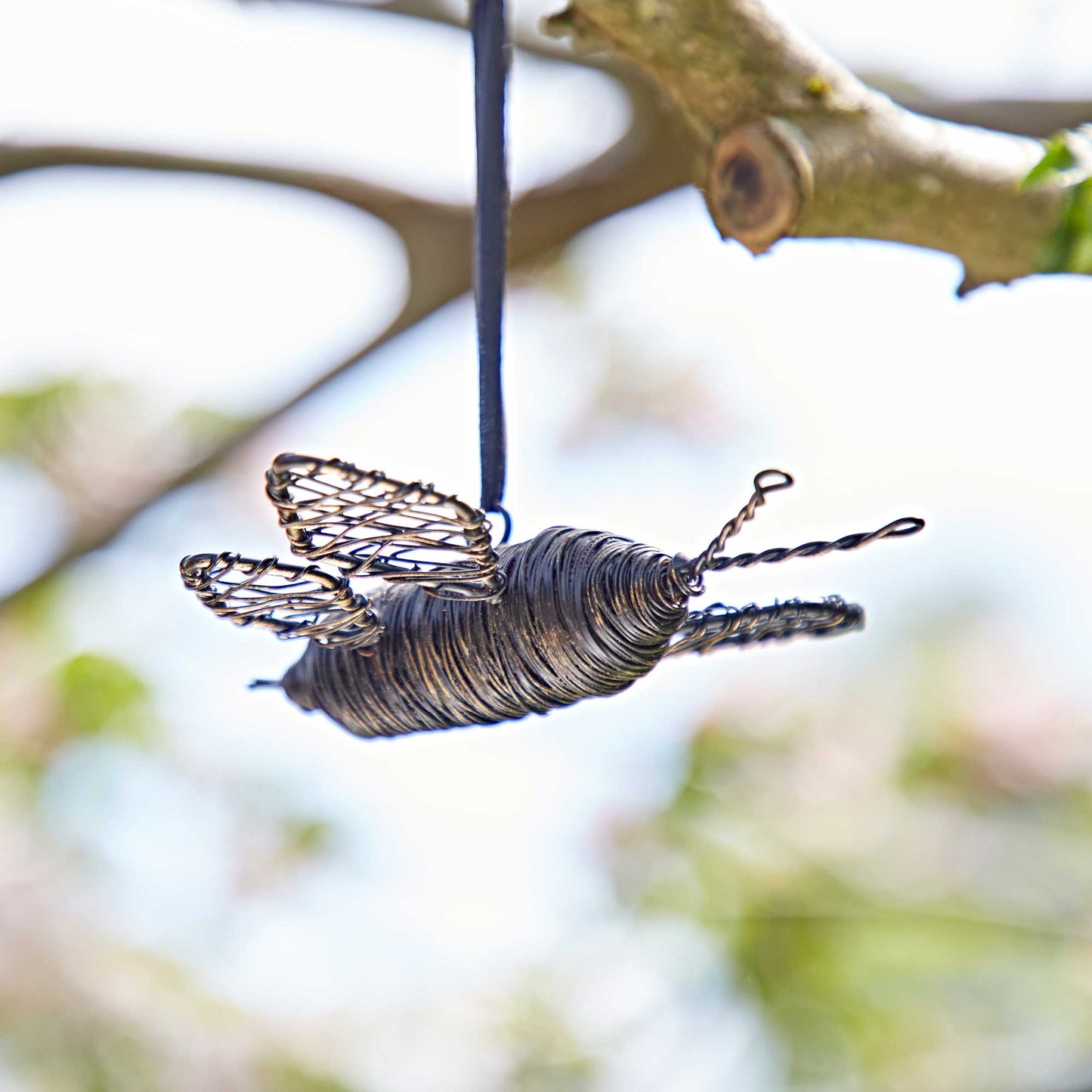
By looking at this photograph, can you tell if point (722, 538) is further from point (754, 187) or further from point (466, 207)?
point (466, 207)

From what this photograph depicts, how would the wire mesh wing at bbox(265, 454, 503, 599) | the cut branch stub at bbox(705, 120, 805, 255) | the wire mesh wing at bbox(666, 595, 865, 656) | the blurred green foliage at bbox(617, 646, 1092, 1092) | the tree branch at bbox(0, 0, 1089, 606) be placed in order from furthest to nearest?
the blurred green foliage at bbox(617, 646, 1092, 1092) → the tree branch at bbox(0, 0, 1089, 606) → the cut branch stub at bbox(705, 120, 805, 255) → the wire mesh wing at bbox(666, 595, 865, 656) → the wire mesh wing at bbox(265, 454, 503, 599)

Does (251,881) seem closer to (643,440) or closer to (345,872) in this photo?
(345,872)

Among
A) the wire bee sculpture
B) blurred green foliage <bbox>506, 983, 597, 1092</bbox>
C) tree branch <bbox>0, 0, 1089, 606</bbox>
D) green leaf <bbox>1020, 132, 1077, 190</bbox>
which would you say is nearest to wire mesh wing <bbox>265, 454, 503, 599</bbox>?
the wire bee sculpture

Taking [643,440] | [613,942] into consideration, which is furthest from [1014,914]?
[643,440]

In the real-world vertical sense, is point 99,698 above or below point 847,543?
below

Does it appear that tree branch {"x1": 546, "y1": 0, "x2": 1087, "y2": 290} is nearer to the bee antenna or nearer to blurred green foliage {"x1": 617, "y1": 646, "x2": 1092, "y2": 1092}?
the bee antenna

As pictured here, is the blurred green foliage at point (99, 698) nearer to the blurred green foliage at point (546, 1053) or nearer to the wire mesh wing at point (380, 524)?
the blurred green foliage at point (546, 1053)

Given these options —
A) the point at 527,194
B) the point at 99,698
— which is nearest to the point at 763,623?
the point at 527,194
